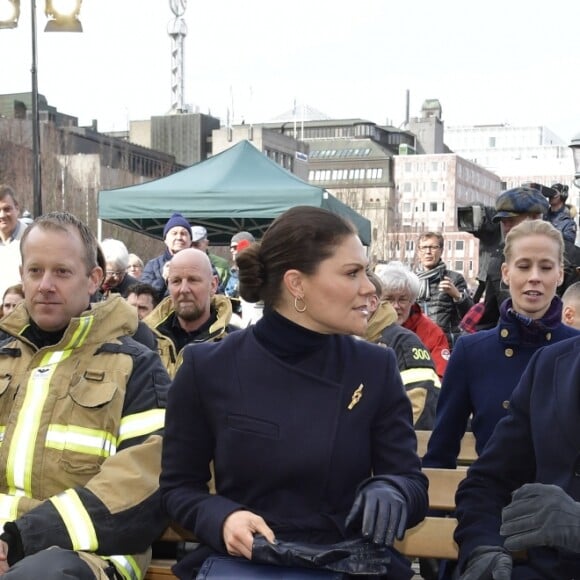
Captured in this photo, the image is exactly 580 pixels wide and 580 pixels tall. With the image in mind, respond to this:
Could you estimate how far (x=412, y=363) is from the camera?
5.28m

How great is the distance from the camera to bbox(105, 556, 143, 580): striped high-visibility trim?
3305mm

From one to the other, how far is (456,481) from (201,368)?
3.93 ft

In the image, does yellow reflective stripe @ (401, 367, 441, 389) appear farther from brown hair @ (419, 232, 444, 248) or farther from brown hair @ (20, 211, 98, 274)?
brown hair @ (419, 232, 444, 248)

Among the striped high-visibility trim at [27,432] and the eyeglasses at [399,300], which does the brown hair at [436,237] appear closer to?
the eyeglasses at [399,300]

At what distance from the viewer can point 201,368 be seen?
3.16 m

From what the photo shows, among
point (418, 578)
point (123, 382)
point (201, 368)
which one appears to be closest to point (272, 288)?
point (201, 368)

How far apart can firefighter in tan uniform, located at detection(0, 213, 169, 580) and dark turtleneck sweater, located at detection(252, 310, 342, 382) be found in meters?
0.60

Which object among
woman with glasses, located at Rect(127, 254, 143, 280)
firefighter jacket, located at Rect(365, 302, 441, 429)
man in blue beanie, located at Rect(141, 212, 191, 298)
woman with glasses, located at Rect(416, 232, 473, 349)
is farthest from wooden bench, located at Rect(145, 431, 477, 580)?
woman with glasses, located at Rect(127, 254, 143, 280)

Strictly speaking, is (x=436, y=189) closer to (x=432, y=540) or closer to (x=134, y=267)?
(x=134, y=267)

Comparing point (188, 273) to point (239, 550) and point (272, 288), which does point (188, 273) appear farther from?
point (239, 550)

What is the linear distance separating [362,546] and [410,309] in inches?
135

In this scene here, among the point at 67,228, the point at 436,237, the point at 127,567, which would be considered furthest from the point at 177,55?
the point at 127,567

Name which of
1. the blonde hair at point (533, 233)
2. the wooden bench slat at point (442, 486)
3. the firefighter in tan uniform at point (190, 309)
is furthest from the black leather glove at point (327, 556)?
the firefighter in tan uniform at point (190, 309)

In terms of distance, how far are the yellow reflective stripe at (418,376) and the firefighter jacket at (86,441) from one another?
1937 millimetres
